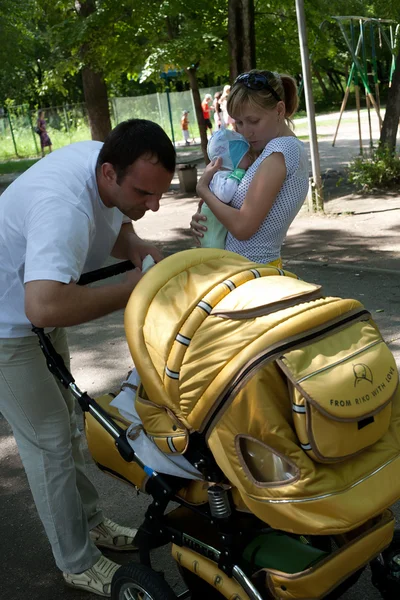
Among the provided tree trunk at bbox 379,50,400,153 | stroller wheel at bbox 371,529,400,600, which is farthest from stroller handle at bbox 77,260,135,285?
tree trunk at bbox 379,50,400,153

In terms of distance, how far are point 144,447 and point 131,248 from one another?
38.4 inches

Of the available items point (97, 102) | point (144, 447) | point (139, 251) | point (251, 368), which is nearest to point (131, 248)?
point (139, 251)

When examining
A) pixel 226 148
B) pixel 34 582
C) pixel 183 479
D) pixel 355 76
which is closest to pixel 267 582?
pixel 183 479

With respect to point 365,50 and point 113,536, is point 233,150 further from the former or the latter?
point 365,50

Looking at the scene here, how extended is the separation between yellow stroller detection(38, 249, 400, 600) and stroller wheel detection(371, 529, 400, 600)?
257mm

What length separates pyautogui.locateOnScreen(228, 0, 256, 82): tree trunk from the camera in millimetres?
9086

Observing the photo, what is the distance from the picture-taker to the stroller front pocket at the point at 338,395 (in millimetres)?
1977

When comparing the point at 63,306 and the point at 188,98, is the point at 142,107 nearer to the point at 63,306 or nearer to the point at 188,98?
the point at 188,98

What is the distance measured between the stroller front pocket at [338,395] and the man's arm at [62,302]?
0.72 m

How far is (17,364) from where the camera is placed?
9.07 ft

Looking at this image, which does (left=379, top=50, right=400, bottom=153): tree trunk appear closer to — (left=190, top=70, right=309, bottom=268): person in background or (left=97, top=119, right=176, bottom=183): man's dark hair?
(left=190, top=70, right=309, bottom=268): person in background

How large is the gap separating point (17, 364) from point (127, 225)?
0.81 meters

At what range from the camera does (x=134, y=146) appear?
248cm

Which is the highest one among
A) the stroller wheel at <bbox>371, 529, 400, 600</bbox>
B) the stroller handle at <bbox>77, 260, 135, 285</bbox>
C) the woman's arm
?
→ the woman's arm
